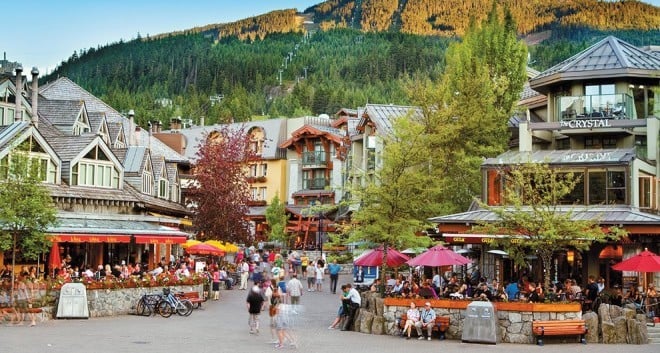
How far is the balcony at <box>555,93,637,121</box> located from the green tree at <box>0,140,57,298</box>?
25528 mm

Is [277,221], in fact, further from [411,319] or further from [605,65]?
[411,319]

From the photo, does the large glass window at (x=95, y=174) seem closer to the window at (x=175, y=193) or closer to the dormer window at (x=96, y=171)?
the dormer window at (x=96, y=171)

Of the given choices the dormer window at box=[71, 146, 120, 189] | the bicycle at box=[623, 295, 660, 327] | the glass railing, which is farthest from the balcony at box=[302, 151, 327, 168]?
the bicycle at box=[623, 295, 660, 327]

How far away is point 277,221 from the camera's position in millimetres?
89500

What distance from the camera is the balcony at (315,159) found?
92.8 m

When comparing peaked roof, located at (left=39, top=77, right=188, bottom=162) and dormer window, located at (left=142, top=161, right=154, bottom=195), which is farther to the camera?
peaked roof, located at (left=39, top=77, right=188, bottom=162)

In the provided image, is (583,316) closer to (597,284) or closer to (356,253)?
(597,284)

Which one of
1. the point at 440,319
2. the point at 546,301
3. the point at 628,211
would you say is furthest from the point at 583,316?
the point at 628,211

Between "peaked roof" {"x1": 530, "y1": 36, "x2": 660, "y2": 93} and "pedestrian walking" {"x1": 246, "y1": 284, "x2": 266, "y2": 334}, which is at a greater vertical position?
"peaked roof" {"x1": 530, "y1": 36, "x2": 660, "y2": 93}

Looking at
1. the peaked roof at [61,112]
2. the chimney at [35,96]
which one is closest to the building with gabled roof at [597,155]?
the chimney at [35,96]

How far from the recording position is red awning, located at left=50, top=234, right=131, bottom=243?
135ft

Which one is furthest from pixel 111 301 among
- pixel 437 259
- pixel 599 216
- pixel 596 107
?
pixel 596 107

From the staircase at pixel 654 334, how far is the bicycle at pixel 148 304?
59.2 feet

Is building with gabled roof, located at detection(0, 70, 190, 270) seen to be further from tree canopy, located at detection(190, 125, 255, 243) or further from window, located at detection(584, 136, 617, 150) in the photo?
window, located at detection(584, 136, 617, 150)
